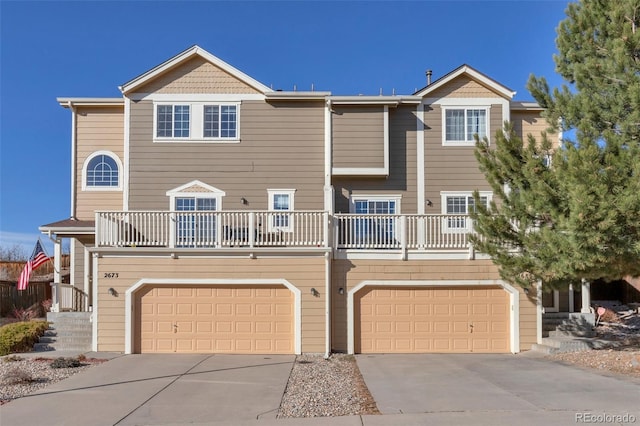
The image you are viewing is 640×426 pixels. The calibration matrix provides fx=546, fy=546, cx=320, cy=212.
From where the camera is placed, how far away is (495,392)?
29.2 feet

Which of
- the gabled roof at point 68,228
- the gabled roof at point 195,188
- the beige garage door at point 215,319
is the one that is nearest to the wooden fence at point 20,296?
the gabled roof at point 68,228

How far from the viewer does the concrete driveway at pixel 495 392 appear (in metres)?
7.35

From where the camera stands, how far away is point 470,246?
14000mm

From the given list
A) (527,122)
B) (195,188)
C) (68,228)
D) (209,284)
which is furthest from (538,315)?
(68,228)

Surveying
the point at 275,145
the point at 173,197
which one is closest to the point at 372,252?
the point at 275,145

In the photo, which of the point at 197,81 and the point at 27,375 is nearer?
the point at 27,375

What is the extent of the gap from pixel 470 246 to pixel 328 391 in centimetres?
639

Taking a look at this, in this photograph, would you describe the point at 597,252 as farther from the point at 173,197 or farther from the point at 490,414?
the point at 173,197

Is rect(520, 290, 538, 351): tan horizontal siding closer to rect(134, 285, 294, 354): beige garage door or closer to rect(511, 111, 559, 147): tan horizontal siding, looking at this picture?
rect(511, 111, 559, 147): tan horizontal siding

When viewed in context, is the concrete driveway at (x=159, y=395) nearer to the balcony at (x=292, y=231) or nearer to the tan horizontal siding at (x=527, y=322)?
the balcony at (x=292, y=231)

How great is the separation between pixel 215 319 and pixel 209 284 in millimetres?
901

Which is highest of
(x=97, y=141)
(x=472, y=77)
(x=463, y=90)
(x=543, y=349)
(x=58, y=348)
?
(x=472, y=77)

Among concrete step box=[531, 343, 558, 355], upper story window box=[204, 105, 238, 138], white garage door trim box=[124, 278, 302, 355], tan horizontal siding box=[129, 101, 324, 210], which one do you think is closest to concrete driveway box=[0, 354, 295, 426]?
white garage door trim box=[124, 278, 302, 355]

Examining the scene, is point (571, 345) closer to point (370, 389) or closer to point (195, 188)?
point (370, 389)
